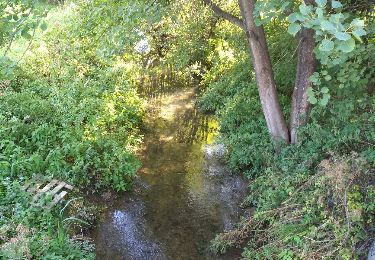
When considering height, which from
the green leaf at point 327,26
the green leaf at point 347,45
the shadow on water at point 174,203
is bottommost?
the green leaf at point 347,45

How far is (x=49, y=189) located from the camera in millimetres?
6586

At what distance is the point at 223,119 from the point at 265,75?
271 cm

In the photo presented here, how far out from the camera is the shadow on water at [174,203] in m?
6.05

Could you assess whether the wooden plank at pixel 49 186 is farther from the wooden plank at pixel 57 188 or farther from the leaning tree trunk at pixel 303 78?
the leaning tree trunk at pixel 303 78

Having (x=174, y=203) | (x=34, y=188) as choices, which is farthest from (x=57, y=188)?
(x=174, y=203)

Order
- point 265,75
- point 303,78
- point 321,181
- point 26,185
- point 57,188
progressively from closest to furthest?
1. point 321,181
2. point 303,78
3. point 26,185
4. point 57,188
5. point 265,75

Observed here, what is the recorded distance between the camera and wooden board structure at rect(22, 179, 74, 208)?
6.16 meters

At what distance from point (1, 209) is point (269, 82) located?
476 centimetres

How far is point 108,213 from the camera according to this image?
6832mm

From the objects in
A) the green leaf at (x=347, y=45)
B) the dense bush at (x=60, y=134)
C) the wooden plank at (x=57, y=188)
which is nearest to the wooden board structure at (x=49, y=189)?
the wooden plank at (x=57, y=188)

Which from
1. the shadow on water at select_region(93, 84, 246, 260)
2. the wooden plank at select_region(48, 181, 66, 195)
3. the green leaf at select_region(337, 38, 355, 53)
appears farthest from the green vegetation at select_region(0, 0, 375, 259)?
the shadow on water at select_region(93, 84, 246, 260)

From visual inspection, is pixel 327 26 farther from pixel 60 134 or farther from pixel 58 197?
pixel 60 134

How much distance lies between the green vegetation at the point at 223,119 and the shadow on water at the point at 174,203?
1.22ft

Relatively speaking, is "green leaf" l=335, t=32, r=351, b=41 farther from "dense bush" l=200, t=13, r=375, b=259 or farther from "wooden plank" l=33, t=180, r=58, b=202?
"wooden plank" l=33, t=180, r=58, b=202
